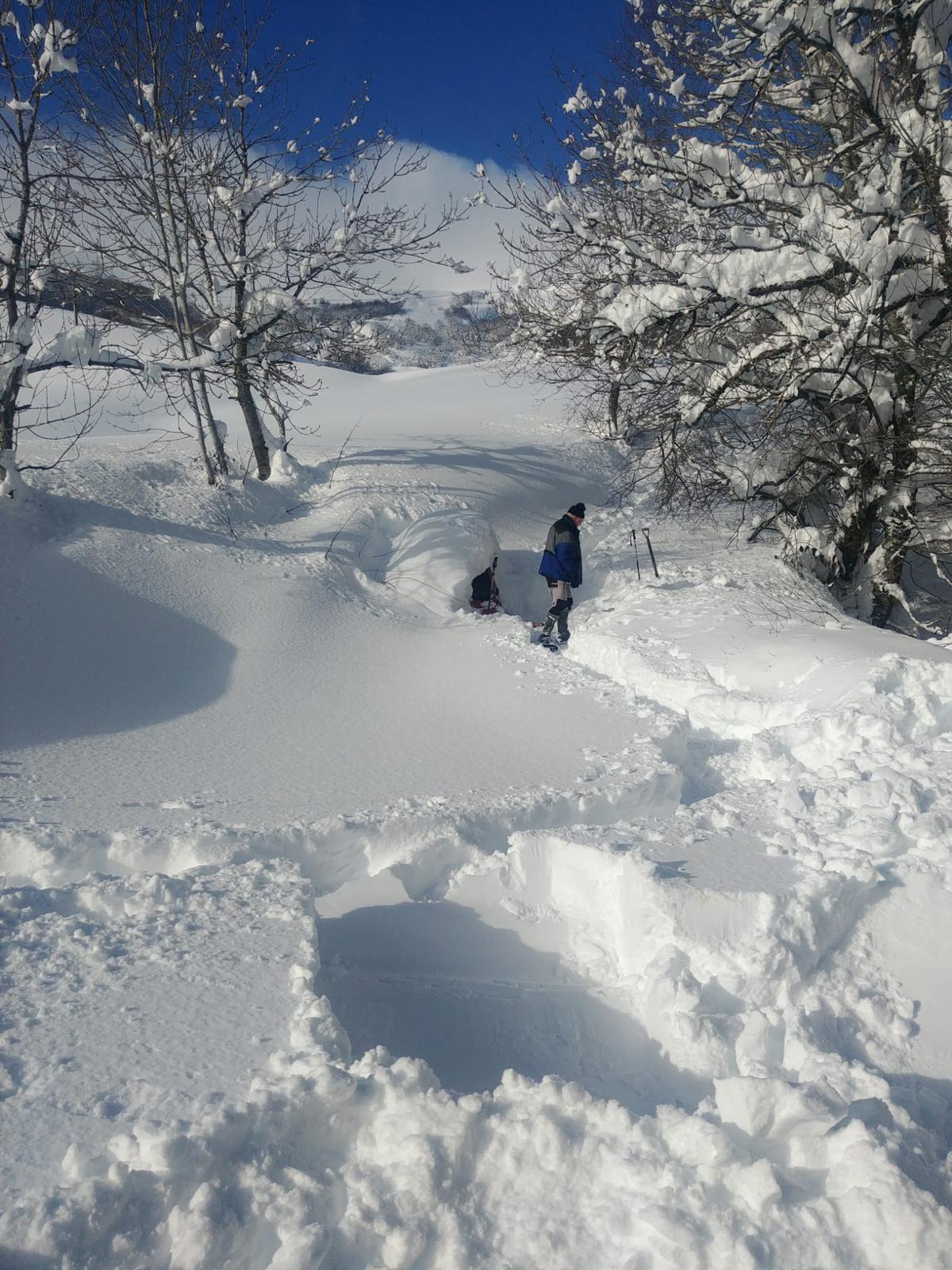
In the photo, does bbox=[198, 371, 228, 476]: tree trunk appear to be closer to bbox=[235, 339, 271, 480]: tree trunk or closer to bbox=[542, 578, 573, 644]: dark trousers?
bbox=[235, 339, 271, 480]: tree trunk

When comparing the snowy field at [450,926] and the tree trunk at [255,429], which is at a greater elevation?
the tree trunk at [255,429]

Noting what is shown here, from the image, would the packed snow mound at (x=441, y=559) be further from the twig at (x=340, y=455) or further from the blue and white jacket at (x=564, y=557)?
the twig at (x=340, y=455)

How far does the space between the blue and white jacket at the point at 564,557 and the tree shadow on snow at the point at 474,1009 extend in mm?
4978

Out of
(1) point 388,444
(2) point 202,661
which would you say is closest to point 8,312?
(2) point 202,661

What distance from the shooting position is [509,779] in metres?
4.51

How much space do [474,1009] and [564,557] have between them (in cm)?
560

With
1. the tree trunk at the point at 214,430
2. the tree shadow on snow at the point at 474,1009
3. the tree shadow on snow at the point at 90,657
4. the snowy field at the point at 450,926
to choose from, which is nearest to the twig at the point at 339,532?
the snowy field at the point at 450,926

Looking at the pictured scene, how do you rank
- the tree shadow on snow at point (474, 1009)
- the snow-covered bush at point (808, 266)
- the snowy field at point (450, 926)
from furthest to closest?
the snow-covered bush at point (808, 266) → the tree shadow on snow at point (474, 1009) → the snowy field at point (450, 926)

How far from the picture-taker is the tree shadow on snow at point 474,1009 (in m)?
2.86

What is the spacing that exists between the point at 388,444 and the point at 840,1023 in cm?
1036

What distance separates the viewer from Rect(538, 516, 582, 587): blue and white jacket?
8.13 m

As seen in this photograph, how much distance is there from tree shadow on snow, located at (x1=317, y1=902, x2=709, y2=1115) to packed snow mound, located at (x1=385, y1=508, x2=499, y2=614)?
4332mm

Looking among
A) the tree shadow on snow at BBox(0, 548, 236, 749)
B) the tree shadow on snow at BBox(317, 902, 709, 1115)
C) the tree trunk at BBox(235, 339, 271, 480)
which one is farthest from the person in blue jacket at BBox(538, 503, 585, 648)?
the tree shadow on snow at BBox(317, 902, 709, 1115)

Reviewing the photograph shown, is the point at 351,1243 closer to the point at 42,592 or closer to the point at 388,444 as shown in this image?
the point at 42,592
